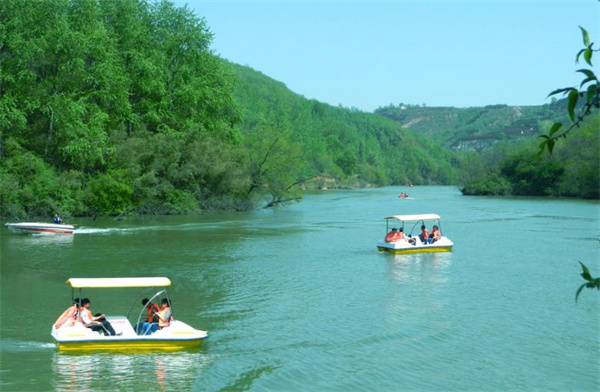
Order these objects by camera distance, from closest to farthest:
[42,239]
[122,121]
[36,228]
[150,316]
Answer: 1. [150,316]
2. [42,239]
3. [36,228]
4. [122,121]

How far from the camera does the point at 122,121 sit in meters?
65.6

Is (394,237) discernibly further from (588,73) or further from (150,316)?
(588,73)

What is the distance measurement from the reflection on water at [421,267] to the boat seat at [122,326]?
14698 millimetres

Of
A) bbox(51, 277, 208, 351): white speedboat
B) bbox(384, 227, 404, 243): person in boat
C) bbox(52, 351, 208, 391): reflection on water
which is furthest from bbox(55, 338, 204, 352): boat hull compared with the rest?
bbox(384, 227, 404, 243): person in boat

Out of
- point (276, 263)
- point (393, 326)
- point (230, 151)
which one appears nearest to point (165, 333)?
point (393, 326)

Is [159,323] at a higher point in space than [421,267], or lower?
higher

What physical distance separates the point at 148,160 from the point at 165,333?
46.5 m

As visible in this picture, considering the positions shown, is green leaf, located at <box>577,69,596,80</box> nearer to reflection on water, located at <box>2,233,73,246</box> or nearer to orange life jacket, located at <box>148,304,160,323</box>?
orange life jacket, located at <box>148,304,160,323</box>

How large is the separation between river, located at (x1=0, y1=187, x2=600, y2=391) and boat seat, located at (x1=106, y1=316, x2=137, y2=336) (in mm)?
881

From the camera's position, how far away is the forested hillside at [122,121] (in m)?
55.4

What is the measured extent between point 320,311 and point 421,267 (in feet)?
39.7

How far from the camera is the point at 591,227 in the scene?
56562mm

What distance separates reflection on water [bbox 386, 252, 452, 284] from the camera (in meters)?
32.3

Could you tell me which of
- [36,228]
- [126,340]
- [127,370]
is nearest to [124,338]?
[126,340]
